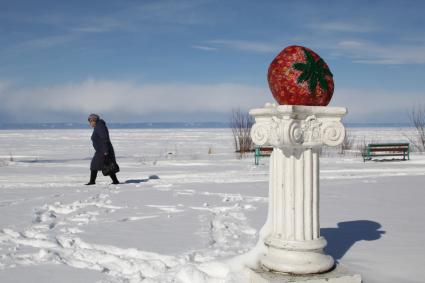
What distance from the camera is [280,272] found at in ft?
12.3

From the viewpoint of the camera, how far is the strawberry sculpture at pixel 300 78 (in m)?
3.76

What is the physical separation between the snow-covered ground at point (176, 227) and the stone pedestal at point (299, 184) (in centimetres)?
50

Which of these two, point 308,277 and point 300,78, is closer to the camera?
point 308,277

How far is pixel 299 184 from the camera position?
3.77m

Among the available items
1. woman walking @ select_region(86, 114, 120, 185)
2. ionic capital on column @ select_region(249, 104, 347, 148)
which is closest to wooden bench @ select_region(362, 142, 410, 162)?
woman walking @ select_region(86, 114, 120, 185)

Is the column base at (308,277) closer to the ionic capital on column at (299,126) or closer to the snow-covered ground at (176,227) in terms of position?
the snow-covered ground at (176,227)

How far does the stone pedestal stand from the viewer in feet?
12.2

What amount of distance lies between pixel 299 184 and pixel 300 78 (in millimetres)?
881

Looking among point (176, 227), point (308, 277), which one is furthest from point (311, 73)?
point (176, 227)

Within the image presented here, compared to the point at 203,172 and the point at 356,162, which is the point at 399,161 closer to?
the point at 356,162

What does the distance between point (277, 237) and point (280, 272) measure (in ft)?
0.96

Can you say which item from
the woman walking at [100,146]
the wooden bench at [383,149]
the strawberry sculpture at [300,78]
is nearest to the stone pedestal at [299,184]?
the strawberry sculpture at [300,78]

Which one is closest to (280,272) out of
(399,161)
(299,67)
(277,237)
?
(277,237)

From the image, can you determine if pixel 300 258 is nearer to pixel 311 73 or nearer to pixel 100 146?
pixel 311 73
